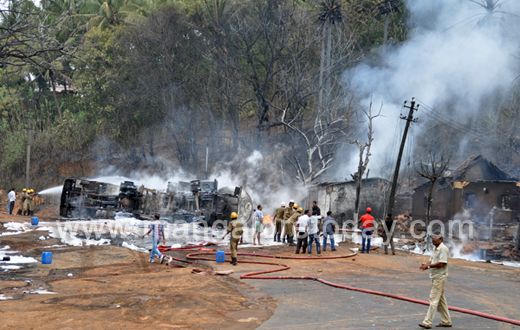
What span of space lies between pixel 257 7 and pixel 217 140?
13453 mm

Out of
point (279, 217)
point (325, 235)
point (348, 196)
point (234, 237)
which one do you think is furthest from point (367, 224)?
point (348, 196)

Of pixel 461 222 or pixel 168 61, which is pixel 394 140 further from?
pixel 168 61

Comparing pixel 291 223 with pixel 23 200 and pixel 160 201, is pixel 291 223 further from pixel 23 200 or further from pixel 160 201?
pixel 23 200

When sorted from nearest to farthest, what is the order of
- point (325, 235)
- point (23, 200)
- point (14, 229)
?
point (325, 235)
point (14, 229)
point (23, 200)

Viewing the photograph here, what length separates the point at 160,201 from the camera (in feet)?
90.0

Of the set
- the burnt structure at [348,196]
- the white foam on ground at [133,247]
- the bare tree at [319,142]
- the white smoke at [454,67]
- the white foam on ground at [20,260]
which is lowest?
the white foam on ground at [20,260]

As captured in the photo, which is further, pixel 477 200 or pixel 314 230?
A: pixel 477 200

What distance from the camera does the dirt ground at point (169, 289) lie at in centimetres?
788

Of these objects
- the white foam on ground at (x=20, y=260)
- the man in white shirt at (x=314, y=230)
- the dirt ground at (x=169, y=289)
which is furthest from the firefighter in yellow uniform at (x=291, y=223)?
the white foam on ground at (x=20, y=260)

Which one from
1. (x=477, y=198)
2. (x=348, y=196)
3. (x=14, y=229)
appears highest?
(x=477, y=198)

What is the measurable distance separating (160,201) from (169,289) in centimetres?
1750

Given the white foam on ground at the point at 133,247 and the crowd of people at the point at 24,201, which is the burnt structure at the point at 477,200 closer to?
the white foam on ground at the point at 133,247

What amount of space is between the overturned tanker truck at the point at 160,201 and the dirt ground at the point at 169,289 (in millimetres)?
9726

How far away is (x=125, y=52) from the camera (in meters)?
42.5
